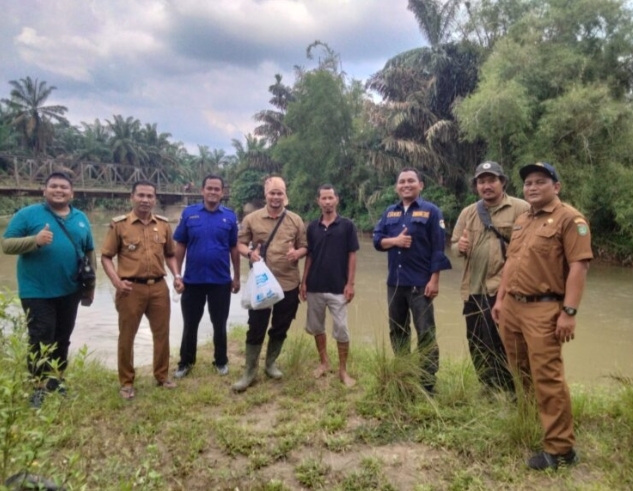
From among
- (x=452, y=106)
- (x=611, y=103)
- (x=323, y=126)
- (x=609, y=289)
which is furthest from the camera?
(x=323, y=126)

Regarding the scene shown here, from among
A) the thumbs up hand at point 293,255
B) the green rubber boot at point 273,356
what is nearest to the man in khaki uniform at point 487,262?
the thumbs up hand at point 293,255

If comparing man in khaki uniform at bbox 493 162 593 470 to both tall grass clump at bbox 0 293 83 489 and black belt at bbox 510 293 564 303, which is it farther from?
tall grass clump at bbox 0 293 83 489

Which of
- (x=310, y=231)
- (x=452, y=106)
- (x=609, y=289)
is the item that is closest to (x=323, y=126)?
(x=452, y=106)

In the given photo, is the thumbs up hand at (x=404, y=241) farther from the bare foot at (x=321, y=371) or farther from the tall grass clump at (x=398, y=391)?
the bare foot at (x=321, y=371)

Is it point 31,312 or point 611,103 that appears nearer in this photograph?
point 31,312

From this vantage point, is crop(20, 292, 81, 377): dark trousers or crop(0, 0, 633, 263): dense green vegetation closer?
crop(20, 292, 81, 377): dark trousers

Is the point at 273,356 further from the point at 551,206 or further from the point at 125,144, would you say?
the point at 125,144

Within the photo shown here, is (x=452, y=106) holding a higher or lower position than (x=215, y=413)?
higher

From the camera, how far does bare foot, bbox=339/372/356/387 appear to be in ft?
11.8

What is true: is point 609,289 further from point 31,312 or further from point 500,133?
point 31,312

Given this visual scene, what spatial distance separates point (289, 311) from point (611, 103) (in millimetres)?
13377

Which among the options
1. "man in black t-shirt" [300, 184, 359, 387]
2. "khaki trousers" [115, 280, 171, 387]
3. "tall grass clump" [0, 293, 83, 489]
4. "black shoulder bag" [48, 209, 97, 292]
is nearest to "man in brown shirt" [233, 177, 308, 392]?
"man in black t-shirt" [300, 184, 359, 387]

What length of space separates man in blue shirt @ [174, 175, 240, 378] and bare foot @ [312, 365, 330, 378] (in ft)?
2.83

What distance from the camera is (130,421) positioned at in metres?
3.09
